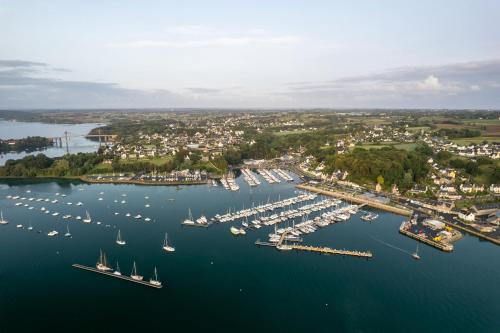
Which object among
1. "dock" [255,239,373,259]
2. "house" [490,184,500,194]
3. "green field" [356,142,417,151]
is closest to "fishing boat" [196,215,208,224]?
"dock" [255,239,373,259]

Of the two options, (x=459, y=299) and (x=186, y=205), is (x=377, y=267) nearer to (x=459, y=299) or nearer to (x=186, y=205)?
(x=459, y=299)

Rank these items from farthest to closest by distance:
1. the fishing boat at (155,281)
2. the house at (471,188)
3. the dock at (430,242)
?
the house at (471,188)
the dock at (430,242)
the fishing boat at (155,281)

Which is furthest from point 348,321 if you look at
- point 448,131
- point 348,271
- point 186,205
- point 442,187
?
point 448,131

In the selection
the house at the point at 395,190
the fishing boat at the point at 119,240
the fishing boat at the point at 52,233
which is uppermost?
the house at the point at 395,190

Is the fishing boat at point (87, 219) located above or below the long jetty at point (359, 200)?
below

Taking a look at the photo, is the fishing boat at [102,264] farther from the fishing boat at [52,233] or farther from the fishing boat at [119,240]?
the fishing boat at [52,233]

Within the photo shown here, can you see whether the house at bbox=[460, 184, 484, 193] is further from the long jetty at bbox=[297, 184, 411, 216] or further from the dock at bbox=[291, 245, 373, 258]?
the dock at bbox=[291, 245, 373, 258]

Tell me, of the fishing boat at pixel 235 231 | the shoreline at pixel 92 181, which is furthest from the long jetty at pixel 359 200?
the fishing boat at pixel 235 231

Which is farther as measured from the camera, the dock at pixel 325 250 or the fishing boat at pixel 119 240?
the fishing boat at pixel 119 240
